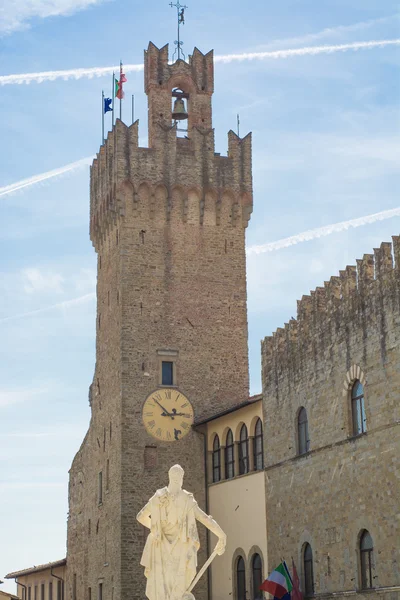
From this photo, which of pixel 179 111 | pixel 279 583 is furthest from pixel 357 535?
pixel 179 111

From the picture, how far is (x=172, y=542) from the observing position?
15.8 meters

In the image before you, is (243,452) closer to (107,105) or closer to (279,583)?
(279,583)

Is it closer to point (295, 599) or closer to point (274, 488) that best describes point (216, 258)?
point (274, 488)

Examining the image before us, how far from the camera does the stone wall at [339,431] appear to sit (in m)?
27.3

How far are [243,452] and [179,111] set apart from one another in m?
13.9

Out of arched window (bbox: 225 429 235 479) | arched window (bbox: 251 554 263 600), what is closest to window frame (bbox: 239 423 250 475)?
arched window (bbox: 225 429 235 479)

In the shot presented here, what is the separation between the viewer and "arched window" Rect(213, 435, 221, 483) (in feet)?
124

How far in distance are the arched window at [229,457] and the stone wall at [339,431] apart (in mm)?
2998

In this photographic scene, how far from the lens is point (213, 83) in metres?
43.2

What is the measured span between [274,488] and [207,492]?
5301 millimetres

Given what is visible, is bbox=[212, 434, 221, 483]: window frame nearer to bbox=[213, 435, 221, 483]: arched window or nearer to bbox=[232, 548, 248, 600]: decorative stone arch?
bbox=[213, 435, 221, 483]: arched window

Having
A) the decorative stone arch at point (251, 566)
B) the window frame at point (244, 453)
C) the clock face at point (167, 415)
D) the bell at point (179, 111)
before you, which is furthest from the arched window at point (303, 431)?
the bell at point (179, 111)

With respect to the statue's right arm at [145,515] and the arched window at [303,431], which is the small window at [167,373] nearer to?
the arched window at [303,431]

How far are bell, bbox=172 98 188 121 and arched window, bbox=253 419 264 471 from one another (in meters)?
13.3
